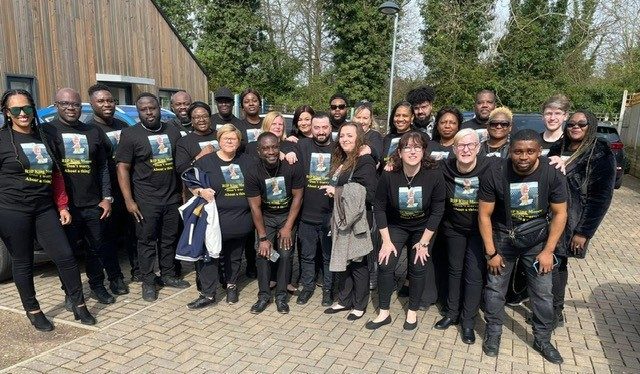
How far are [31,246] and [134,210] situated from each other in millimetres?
956

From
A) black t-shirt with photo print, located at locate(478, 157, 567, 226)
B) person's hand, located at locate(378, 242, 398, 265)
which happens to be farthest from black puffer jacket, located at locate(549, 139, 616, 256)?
person's hand, located at locate(378, 242, 398, 265)

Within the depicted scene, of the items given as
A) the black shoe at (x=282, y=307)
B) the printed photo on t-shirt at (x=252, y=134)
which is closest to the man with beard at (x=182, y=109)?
the printed photo on t-shirt at (x=252, y=134)

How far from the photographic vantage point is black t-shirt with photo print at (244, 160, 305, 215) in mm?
4355

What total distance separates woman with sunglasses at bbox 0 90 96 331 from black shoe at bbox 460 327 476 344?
132 inches

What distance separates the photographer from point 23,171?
383 cm

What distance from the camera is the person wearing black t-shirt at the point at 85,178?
425 centimetres

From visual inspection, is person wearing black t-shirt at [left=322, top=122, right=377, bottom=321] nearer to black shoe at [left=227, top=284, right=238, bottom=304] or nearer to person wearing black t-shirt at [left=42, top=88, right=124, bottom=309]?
black shoe at [left=227, top=284, right=238, bottom=304]

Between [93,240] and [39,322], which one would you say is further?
[93,240]

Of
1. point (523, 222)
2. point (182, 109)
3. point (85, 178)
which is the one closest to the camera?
point (523, 222)

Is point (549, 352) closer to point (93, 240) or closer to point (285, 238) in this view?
point (285, 238)

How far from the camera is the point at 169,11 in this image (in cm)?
3388

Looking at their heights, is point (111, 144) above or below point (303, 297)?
above

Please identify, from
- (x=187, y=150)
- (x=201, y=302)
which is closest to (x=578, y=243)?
(x=201, y=302)

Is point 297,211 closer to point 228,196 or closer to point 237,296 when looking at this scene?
point 228,196
